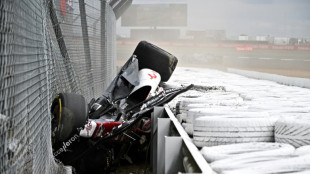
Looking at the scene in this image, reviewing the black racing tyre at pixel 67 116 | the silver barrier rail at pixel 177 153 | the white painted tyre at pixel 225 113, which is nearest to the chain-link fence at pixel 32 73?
the black racing tyre at pixel 67 116

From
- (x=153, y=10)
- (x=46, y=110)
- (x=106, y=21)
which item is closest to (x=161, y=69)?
(x=106, y=21)

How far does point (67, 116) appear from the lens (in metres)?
3.09

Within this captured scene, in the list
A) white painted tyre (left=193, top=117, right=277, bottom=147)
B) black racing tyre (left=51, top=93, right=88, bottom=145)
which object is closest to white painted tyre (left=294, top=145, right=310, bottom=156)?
white painted tyre (left=193, top=117, right=277, bottom=147)

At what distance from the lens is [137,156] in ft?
12.7

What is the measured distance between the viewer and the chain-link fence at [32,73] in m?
1.48

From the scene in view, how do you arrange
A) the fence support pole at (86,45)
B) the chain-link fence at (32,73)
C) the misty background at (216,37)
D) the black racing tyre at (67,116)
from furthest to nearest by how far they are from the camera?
the misty background at (216,37)
the fence support pole at (86,45)
the black racing tyre at (67,116)
the chain-link fence at (32,73)

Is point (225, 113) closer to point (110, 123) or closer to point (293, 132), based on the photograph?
point (293, 132)

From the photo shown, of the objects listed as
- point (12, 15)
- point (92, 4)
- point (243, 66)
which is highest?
point (92, 4)

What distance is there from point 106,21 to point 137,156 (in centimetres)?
276

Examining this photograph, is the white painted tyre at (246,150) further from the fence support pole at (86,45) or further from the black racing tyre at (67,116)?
the fence support pole at (86,45)

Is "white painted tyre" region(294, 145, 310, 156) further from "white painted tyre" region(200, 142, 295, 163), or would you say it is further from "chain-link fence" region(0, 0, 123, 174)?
"chain-link fence" region(0, 0, 123, 174)

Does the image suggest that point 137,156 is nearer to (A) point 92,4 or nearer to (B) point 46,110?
(B) point 46,110

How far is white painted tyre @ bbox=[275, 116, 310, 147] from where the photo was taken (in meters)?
2.10

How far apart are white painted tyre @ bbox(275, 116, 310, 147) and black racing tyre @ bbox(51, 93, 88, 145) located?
4.68 feet
